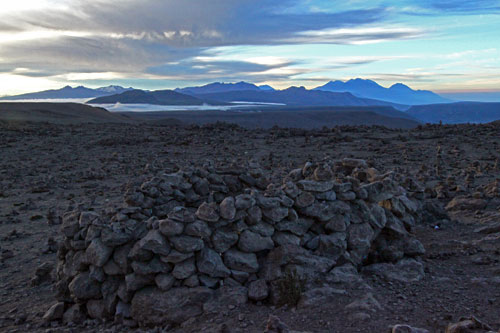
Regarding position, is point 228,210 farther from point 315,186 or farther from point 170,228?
point 315,186

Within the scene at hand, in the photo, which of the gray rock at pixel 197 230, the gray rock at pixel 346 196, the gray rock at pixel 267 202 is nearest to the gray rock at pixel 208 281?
the gray rock at pixel 197 230

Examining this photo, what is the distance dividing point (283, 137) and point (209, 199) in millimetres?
18174

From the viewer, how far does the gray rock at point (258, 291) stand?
5.18 m

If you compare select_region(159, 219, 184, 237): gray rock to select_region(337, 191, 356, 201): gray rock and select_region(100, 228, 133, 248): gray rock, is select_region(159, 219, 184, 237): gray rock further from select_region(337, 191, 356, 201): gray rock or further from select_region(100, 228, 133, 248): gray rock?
select_region(337, 191, 356, 201): gray rock

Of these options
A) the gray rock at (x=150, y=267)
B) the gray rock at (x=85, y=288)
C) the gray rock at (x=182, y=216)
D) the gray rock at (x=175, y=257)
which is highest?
the gray rock at (x=182, y=216)

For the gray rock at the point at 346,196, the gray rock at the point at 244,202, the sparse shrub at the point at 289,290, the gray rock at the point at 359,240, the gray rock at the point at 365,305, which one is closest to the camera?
the gray rock at the point at 365,305

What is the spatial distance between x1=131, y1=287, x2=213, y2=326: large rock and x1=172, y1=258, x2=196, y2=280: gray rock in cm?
16

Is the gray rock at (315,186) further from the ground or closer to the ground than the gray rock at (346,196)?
further from the ground

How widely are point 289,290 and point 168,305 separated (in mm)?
1478

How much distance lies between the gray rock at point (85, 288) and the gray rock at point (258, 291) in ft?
6.63

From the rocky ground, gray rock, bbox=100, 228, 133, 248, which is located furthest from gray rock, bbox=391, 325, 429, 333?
gray rock, bbox=100, 228, 133, 248

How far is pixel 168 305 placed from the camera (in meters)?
5.05

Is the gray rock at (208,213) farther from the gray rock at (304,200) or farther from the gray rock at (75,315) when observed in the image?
the gray rock at (75,315)

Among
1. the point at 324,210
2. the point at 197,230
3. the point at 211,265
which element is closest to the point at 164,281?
the point at 211,265
